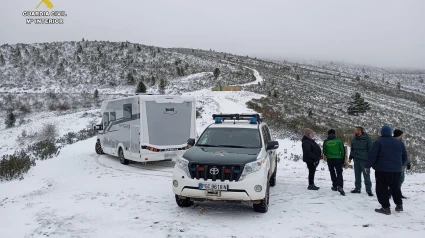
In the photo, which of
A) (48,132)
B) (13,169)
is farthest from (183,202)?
(48,132)

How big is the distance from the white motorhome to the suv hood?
17.4 ft

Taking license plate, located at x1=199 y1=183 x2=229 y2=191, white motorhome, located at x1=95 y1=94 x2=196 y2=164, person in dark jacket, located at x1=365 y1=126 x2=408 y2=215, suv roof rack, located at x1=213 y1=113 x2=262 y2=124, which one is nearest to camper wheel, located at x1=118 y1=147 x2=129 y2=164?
white motorhome, located at x1=95 y1=94 x2=196 y2=164

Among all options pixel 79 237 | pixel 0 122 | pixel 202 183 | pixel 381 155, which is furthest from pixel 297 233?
pixel 0 122

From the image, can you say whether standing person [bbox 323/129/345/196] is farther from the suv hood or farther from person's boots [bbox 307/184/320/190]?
the suv hood

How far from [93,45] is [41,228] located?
78.2 m

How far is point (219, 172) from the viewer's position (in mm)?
7020

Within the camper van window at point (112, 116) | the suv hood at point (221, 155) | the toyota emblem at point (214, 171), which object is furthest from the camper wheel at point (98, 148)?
the toyota emblem at point (214, 171)

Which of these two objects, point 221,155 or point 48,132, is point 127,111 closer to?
point 221,155

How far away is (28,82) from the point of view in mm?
57844

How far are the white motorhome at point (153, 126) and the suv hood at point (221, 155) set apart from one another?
5.32 m

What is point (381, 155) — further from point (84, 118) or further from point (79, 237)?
point (84, 118)

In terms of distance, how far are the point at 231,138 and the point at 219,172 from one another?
1.68 metres

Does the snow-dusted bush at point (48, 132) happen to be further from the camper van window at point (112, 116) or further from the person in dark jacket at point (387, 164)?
the person in dark jacket at point (387, 164)

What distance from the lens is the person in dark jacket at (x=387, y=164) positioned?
7.29 meters
